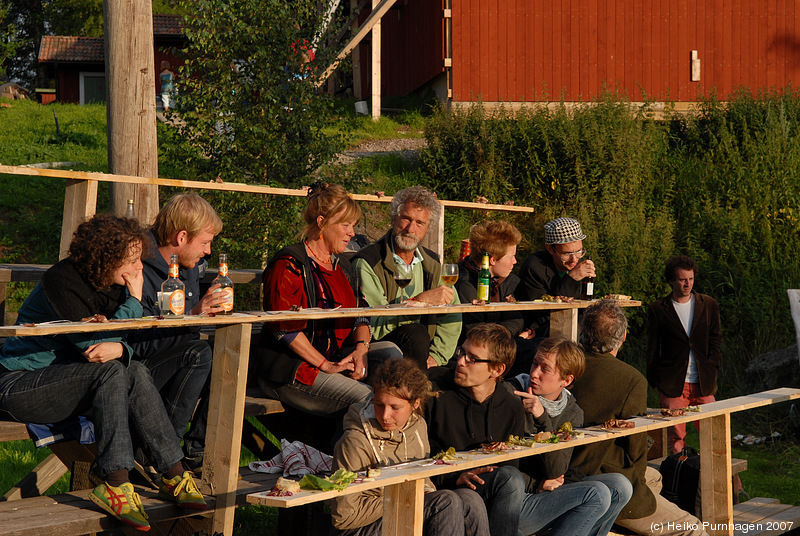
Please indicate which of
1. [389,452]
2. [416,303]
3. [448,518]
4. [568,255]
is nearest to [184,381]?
[389,452]

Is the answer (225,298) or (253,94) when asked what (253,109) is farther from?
(225,298)

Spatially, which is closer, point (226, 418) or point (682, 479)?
point (226, 418)

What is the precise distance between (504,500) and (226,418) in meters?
1.33

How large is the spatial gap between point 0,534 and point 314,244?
205 cm

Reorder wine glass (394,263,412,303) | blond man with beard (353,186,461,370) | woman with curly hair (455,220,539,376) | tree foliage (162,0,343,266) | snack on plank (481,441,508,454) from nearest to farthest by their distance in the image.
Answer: snack on plank (481,441,508,454), blond man with beard (353,186,461,370), wine glass (394,263,412,303), woman with curly hair (455,220,539,376), tree foliage (162,0,343,266)

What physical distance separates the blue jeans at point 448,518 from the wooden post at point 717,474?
189 cm

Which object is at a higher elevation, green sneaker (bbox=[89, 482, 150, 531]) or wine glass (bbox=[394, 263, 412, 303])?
wine glass (bbox=[394, 263, 412, 303])

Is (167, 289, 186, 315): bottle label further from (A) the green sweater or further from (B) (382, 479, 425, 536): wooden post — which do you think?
(A) the green sweater

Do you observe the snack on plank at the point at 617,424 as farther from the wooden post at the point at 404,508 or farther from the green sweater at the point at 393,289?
the wooden post at the point at 404,508

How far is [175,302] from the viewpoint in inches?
140

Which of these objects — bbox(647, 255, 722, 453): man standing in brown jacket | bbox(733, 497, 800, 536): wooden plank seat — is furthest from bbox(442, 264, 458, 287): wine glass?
bbox(647, 255, 722, 453): man standing in brown jacket

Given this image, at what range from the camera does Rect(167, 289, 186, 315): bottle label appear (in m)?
3.56

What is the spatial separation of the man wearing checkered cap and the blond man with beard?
3.14ft

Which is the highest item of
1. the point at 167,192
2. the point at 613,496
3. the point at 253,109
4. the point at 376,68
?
the point at 376,68
